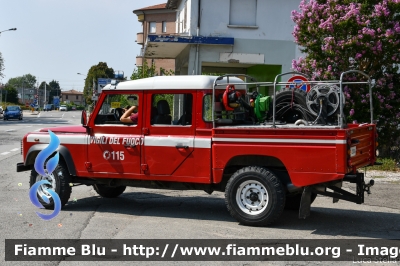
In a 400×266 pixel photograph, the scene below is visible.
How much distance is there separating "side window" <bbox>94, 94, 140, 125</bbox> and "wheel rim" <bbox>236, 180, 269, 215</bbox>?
225 cm

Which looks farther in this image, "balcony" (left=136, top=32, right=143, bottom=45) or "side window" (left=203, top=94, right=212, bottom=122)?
"balcony" (left=136, top=32, right=143, bottom=45)

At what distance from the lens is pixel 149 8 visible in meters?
51.8

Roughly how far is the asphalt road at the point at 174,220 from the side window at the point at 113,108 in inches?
56.9

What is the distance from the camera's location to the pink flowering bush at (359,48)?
14117mm

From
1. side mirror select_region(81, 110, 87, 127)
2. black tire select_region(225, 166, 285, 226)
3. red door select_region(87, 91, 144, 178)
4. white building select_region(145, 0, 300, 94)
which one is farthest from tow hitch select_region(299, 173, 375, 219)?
white building select_region(145, 0, 300, 94)

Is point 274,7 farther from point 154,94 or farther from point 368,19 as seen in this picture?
point 154,94

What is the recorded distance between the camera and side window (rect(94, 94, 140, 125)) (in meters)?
8.83

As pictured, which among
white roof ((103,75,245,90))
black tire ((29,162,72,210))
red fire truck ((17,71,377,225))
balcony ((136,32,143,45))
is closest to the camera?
red fire truck ((17,71,377,225))

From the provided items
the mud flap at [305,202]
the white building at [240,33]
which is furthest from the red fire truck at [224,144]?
the white building at [240,33]

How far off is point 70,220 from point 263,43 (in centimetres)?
1490

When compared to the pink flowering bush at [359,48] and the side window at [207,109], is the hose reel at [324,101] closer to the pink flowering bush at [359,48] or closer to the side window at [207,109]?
the side window at [207,109]

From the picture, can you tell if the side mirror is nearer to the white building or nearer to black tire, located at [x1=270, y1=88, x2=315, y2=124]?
black tire, located at [x1=270, y1=88, x2=315, y2=124]

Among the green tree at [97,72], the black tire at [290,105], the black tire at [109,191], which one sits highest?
the green tree at [97,72]

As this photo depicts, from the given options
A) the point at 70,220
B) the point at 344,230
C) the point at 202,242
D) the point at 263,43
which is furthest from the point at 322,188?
the point at 263,43
